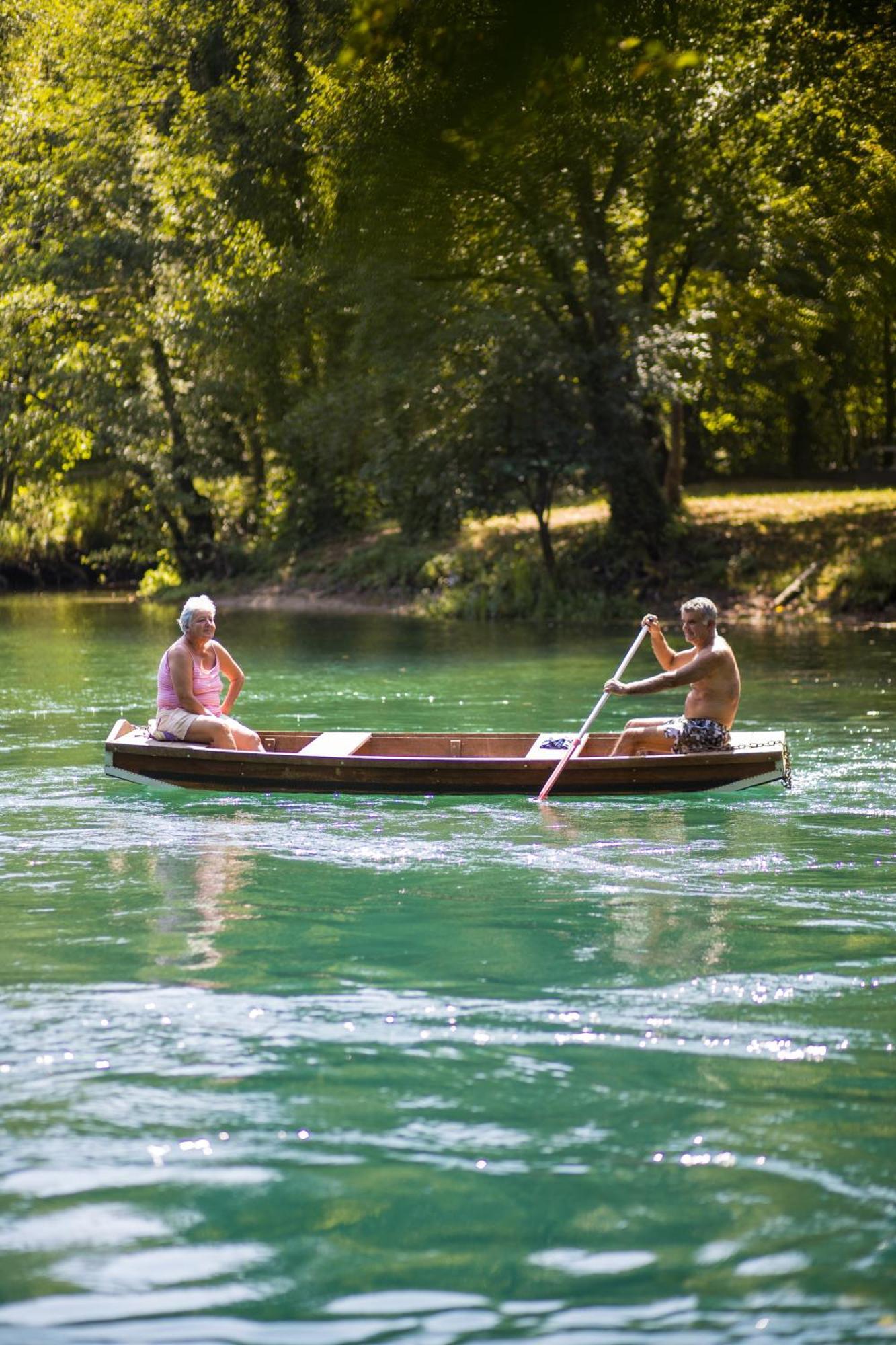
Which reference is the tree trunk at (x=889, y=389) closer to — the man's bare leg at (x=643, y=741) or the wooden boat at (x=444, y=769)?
the man's bare leg at (x=643, y=741)

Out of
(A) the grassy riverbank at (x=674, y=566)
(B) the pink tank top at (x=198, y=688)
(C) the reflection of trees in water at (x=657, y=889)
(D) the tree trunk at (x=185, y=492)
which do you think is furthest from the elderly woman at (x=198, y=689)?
(D) the tree trunk at (x=185, y=492)

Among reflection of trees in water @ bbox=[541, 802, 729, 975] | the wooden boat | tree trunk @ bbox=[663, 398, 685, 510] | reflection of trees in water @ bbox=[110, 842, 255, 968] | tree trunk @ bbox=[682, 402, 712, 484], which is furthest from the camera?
tree trunk @ bbox=[682, 402, 712, 484]

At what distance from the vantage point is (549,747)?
457 inches

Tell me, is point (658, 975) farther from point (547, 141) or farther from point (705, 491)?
point (705, 491)

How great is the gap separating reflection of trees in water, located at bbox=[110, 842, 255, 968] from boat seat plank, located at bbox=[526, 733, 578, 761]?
98.5 inches

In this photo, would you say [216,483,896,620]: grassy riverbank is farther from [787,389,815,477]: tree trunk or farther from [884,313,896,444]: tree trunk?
[884,313,896,444]: tree trunk

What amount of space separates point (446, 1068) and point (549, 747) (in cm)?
592

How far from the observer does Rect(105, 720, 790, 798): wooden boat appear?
1080cm

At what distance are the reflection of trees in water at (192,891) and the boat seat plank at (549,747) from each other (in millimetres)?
2503

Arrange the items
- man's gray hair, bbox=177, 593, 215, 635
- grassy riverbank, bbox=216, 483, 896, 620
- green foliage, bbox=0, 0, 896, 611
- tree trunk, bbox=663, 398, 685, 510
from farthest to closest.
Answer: tree trunk, bbox=663, 398, 685, 510, grassy riverbank, bbox=216, 483, 896, 620, green foliage, bbox=0, 0, 896, 611, man's gray hair, bbox=177, 593, 215, 635

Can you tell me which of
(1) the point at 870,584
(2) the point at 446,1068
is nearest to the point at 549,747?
(2) the point at 446,1068

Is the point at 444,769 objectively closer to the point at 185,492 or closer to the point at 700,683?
the point at 700,683

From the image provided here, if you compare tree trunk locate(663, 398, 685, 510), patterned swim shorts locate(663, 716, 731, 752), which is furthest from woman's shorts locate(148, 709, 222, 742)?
tree trunk locate(663, 398, 685, 510)

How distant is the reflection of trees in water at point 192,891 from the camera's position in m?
7.46
